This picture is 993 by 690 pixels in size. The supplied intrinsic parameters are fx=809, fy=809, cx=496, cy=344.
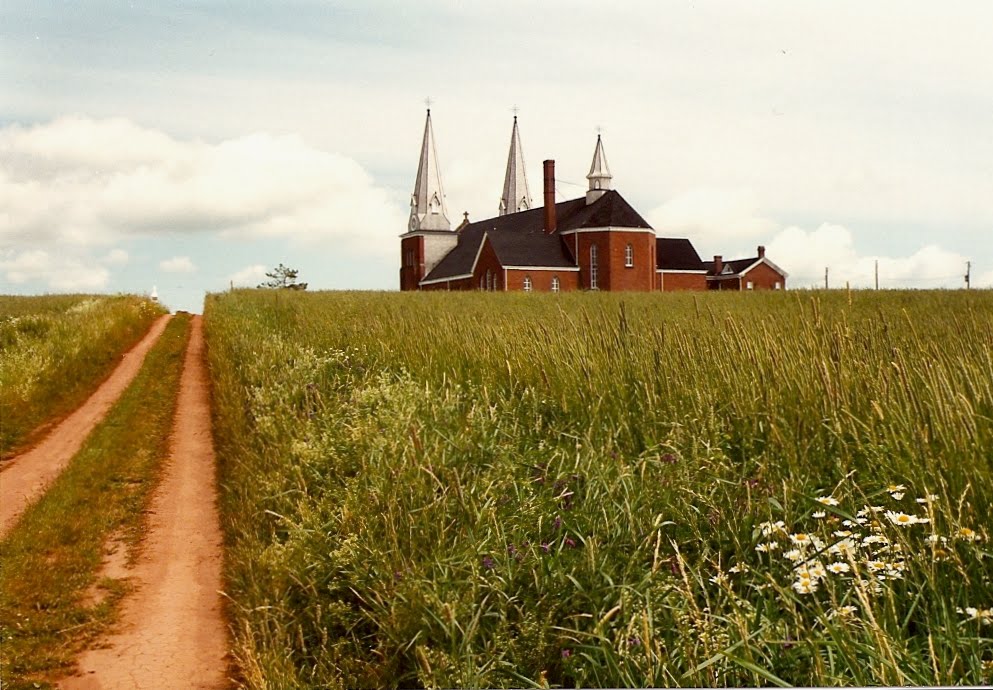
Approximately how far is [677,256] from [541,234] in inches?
571

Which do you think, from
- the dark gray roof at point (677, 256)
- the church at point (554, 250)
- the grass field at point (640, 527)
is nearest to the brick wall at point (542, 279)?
the church at point (554, 250)

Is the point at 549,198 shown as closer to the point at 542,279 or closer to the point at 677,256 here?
the point at 542,279

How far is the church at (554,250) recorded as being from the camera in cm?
6262

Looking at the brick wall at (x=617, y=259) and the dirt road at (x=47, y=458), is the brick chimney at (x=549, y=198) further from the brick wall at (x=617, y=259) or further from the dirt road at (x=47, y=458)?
the dirt road at (x=47, y=458)

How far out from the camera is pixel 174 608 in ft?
16.5

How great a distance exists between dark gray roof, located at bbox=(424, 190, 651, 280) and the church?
80mm

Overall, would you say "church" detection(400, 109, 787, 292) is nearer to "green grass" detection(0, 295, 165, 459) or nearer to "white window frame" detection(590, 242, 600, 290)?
"white window frame" detection(590, 242, 600, 290)

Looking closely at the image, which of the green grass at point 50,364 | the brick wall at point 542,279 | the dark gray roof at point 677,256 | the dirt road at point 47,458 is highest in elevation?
the dark gray roof at point 677,256

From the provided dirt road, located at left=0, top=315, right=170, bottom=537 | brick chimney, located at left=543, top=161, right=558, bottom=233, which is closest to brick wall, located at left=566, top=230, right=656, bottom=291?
brick chimney, located at left=543, top=161, right=558, bottom=233

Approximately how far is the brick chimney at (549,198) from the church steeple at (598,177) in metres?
3.61

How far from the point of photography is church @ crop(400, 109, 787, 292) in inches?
2466

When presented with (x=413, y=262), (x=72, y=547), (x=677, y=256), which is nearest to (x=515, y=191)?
(x=413, y=262)

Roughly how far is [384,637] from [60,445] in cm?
775

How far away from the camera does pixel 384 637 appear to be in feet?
12.4
